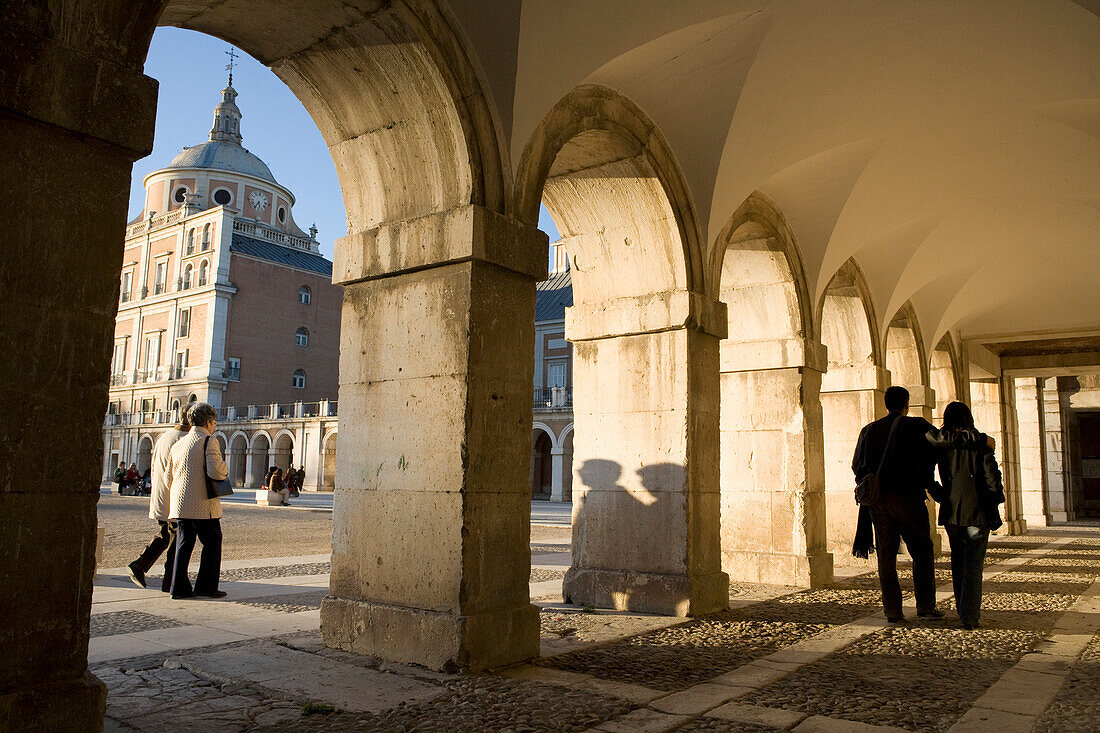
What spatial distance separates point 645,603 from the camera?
6.14 meters

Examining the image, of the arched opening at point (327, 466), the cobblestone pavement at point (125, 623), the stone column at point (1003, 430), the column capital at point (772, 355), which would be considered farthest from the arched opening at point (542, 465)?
the cobblestone pavement at point (125, 623)

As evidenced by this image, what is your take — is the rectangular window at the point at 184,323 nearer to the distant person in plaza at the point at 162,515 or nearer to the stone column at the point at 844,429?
the stone column at the point at 844,429

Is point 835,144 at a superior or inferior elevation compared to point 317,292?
inferior

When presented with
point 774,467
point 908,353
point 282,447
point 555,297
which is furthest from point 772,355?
point 282,447

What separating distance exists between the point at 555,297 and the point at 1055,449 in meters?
23.2

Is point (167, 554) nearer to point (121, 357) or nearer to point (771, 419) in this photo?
point (771, 419)

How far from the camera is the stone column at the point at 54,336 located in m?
2.52

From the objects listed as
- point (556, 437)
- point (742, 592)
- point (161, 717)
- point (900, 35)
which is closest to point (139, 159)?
point (161, 717)

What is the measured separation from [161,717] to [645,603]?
369 centimetres

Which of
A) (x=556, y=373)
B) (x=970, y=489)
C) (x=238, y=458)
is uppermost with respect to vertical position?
(x=556, y=373)

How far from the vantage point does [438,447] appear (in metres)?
4.34

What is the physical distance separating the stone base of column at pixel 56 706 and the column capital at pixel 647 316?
466cm

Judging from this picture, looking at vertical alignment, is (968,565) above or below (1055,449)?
below

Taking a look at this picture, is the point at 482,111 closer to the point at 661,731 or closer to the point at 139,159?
the point at 139,159
